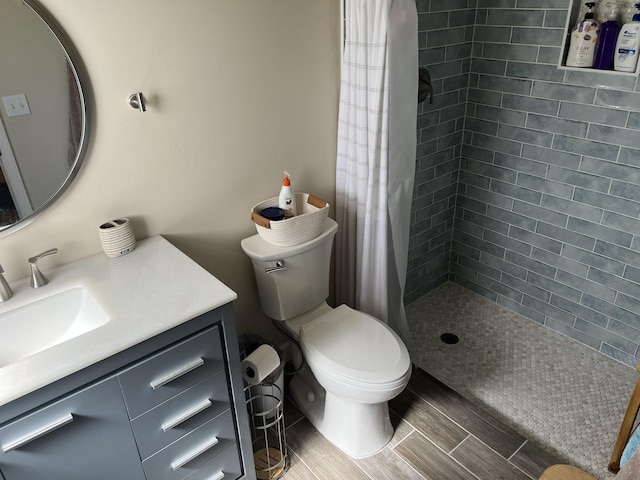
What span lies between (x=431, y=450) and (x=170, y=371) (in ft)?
3.80

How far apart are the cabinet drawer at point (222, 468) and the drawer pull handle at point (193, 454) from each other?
8cm

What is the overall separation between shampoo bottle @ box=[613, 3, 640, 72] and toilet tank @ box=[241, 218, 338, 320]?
1357 mm

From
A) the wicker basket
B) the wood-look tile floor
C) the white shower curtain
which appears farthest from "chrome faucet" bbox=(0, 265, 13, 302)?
the white shower curtain

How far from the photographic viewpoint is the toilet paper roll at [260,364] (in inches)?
71.9

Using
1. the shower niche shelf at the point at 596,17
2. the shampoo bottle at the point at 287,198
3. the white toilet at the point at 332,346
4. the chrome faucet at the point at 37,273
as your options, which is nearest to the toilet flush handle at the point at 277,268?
the white toilet at the point at 332,346

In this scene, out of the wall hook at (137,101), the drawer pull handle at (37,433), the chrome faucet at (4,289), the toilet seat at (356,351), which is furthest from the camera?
the toilet seat at (356,351)

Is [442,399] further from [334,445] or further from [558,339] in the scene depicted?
[558,339]

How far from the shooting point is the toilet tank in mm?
1938

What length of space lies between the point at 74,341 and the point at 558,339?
2328mm

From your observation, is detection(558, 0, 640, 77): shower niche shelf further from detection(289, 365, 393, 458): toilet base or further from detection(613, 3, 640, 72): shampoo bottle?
detection(289, 365, 393, 458): toilet base

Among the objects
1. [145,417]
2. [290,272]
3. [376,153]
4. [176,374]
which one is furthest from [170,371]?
[376,153]

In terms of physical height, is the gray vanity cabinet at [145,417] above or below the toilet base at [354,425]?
above

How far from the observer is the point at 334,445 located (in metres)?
2.07

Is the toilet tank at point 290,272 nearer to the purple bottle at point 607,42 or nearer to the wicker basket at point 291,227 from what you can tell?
the wicker basket at point 291,227
